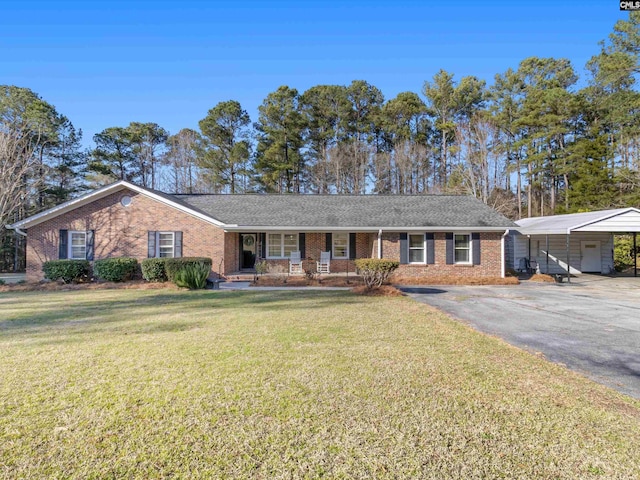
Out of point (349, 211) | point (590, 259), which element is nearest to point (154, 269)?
point (349, 211)

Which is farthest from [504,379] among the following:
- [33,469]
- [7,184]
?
[7,184]

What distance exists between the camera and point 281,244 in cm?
1662

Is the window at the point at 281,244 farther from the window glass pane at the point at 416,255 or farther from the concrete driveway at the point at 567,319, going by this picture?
the concrete driveway at the point at 567,319

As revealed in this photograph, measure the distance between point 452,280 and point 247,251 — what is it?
10.1 metres

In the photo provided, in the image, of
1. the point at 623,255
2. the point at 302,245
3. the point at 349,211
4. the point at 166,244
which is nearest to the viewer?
the point at 166,244

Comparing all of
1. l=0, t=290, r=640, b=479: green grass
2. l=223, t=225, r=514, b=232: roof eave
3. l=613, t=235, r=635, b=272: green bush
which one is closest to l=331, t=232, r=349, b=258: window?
l=223, t=225, r=514, b=232: roof eave

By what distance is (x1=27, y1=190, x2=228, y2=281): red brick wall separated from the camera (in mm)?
14547

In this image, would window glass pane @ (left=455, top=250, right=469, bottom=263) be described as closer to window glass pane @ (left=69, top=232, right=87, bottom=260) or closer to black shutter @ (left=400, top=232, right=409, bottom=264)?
black shutter @ (left=400, top=232, right=409, bottom=264)

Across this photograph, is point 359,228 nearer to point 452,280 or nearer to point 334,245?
point 334,245

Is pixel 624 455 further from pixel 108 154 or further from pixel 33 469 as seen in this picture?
pixel 108 154

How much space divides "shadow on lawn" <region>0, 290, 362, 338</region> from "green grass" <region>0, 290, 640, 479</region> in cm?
65

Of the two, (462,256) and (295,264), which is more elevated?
(462,256)

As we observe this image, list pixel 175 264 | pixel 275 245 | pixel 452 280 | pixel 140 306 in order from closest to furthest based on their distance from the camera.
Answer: pixel 140 306 → pixel 175 264 → pixel 452 280 → pixel 275 245

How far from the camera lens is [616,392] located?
151 inches
